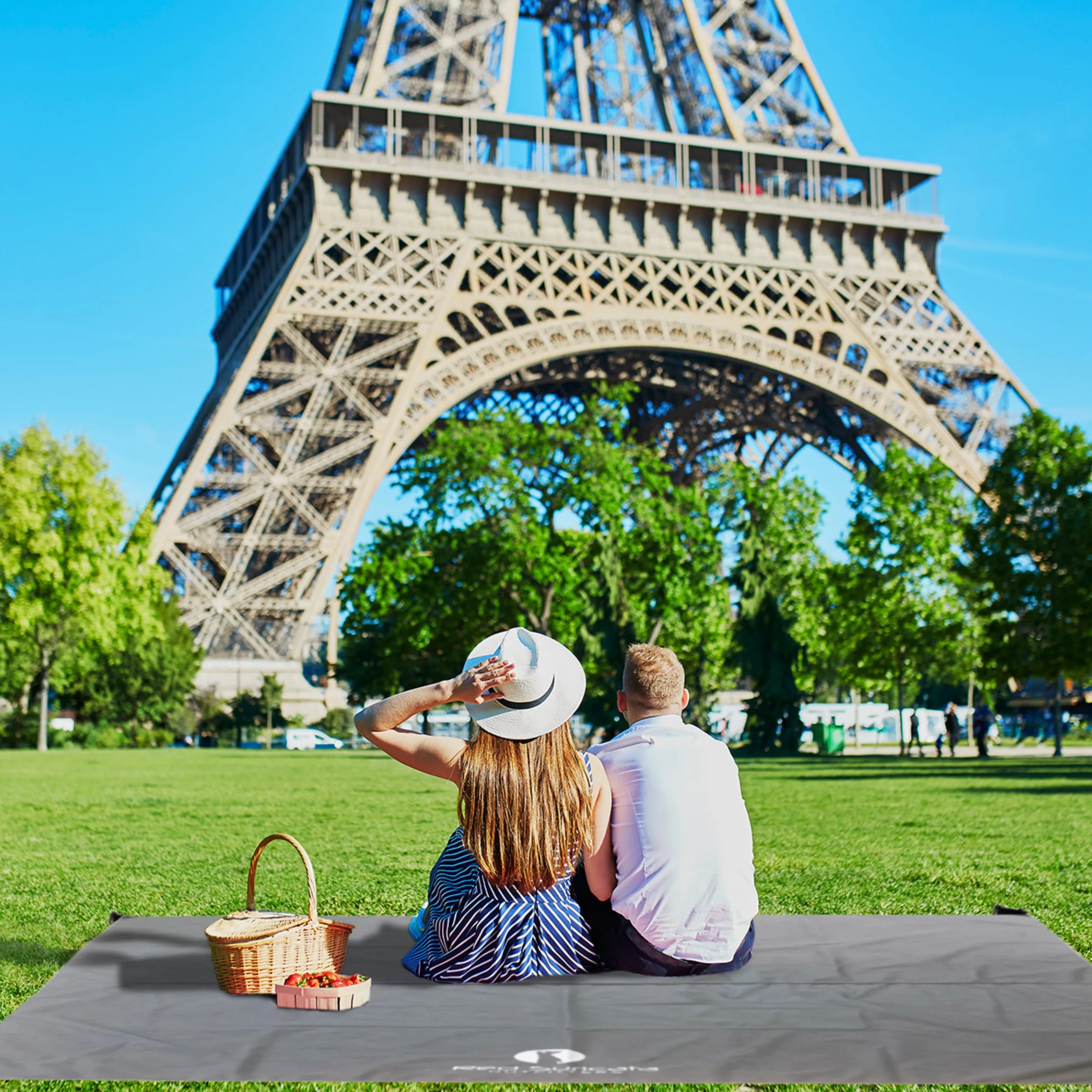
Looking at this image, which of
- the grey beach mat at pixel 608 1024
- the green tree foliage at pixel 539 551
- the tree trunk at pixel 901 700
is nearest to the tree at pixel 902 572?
the tree trunk at pixel 901 700

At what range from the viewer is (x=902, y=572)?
33594 millimetres

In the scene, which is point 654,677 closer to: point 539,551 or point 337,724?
point 539,551

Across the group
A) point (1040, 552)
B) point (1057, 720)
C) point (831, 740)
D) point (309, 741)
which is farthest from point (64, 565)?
point (1057, 720)

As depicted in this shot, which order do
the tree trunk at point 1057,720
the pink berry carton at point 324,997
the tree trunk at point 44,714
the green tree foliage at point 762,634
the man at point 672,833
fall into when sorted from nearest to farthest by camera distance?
1. the pink berry carton at point 324,997
2. the man at point 672,833
3. the tree trunk at point 1057,720
4. the tree trunk at point 44,714
5. the green tree foliage at point 762,634

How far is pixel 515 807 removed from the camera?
422 centimetres

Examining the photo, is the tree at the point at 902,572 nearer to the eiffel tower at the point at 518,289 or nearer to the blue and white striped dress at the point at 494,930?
the eiffel tower at the point at 518,289

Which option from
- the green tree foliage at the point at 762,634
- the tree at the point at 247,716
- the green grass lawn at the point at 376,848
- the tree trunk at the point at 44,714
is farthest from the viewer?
the tree at the point at 247,716

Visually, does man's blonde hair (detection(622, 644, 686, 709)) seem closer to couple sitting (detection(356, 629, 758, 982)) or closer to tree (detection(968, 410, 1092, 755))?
couple sitting (detection(356, 629, 758, 982))

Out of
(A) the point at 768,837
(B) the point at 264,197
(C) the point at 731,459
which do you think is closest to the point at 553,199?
(B) the point at 264,197

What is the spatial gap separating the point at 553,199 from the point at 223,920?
1265 inches

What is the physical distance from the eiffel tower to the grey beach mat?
86.9 ft

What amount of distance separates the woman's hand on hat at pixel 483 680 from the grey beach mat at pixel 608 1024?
3.42 feet

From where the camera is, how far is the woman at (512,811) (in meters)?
4.11

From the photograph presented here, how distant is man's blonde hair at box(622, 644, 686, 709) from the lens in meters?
4.48
